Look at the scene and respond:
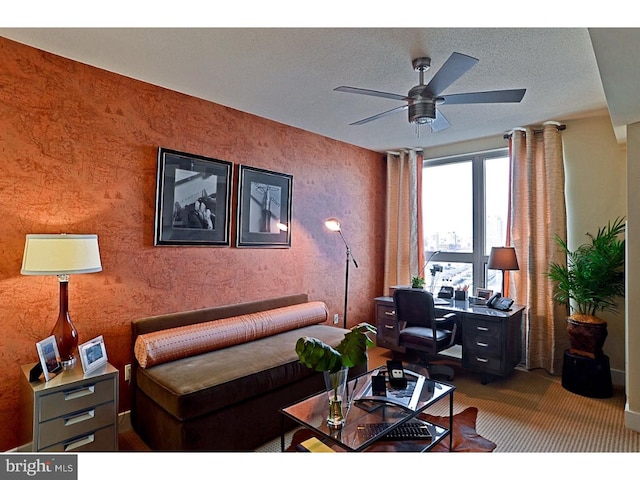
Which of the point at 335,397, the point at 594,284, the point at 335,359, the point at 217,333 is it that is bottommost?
the point at 335,397

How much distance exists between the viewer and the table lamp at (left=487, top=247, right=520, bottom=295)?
3.42 metres

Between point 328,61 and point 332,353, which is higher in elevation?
point 328,61

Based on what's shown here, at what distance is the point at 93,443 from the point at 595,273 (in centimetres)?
390

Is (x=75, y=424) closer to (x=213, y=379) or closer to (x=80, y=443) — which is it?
(x=80, y=443)

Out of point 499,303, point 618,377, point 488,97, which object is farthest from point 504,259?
point 488,97

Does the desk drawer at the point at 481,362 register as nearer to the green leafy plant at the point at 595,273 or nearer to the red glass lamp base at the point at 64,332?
the green leafy plant at the point at 595,273

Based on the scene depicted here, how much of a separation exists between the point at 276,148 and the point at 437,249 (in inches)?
97.4

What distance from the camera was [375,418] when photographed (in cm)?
187

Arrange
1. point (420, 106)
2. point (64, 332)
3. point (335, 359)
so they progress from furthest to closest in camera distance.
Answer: point (420, 106)
point (64, 332)
point (335, 359)

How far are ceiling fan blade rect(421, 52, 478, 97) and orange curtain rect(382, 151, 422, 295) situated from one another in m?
2.49

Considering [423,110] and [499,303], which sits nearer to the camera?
[423,110]

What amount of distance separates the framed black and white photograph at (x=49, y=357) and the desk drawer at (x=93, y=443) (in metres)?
0.37

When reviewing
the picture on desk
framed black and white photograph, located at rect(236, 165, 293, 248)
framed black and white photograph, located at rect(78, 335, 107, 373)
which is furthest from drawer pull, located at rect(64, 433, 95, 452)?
the picture on desk

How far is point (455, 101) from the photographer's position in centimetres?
216
